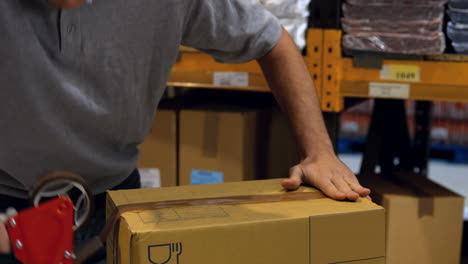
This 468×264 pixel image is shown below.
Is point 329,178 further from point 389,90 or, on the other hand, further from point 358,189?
point 389,90

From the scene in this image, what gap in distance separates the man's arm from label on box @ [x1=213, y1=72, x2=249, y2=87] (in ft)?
1.25

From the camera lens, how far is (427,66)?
67.3 inches

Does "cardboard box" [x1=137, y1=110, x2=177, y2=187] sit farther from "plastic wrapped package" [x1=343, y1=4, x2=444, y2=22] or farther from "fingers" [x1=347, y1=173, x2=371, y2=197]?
"fingers" [x1=347, y1=173, x2=371, y2=197]

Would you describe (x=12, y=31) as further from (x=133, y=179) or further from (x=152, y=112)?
(x=133, y=179)

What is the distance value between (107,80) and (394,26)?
0.93 metres

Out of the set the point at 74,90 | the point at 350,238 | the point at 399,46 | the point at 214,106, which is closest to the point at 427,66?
the point at 399,46

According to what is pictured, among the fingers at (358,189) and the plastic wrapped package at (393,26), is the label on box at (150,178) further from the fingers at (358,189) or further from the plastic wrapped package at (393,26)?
the fingers at (358,189)

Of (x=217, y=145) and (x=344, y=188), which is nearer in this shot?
(x=344, y=188)

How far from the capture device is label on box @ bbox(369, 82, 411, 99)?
173 centimetres

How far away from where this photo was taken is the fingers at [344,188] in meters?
1.11

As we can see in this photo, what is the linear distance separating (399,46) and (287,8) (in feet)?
1.15

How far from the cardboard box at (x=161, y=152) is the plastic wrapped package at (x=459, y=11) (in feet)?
3.03

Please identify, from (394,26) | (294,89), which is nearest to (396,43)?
(394,26)

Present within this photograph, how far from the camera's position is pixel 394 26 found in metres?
1.75
